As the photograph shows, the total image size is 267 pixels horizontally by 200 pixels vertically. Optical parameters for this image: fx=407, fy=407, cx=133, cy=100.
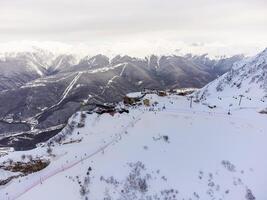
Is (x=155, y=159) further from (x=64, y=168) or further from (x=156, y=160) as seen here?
(x=64, y=168)

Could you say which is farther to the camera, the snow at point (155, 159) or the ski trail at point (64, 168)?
the snow at point (155, 159)

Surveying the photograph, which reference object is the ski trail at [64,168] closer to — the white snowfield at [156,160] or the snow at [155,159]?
the snow at [155,159]

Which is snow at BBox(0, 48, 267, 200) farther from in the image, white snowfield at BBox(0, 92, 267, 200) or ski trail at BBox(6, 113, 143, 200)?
white snowfield at BBox(0, 92, 267, 200)

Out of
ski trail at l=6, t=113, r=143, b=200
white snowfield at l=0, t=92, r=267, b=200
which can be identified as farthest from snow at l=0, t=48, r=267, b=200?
white snowfield at l=0, t=92, r=267, b=200

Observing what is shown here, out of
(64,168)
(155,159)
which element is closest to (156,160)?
(155,159)

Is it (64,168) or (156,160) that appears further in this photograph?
(156,160)

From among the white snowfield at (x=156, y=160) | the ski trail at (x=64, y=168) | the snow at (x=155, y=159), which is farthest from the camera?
the snow at (x=155, y=159)

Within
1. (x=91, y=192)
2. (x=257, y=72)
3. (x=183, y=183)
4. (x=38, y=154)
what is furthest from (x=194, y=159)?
(x=257, y=72)

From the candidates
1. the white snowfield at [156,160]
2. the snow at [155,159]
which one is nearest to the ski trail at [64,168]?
the snow at [155,159]
